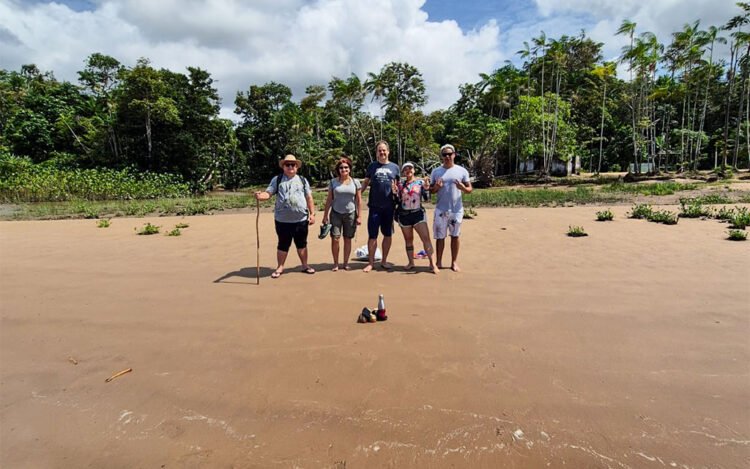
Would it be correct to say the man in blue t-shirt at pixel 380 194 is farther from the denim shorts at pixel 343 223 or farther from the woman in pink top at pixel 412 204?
the denim shorts at pixel 343 223

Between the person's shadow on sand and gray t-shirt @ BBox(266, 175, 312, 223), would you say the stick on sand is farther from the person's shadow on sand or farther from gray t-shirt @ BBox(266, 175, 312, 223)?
gray t-shirt @ BBox(266, 175, 312, 223)

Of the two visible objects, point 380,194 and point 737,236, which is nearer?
point 380,194

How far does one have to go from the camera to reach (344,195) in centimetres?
555

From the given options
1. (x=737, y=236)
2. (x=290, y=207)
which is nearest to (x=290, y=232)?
(x=290, y=207)

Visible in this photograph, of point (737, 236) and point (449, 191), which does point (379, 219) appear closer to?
point (449, 191)

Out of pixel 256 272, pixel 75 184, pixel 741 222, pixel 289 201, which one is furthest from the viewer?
pixel 75 184

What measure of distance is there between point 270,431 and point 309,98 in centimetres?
3806

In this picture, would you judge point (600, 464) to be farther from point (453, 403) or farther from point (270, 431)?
point (270, 431)

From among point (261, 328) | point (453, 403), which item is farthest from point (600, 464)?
point (261, 328)

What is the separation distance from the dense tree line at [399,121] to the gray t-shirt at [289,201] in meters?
26.1

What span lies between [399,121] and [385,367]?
1208 inches

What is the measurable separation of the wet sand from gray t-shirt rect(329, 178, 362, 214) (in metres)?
0.90

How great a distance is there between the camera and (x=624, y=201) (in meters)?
14.9

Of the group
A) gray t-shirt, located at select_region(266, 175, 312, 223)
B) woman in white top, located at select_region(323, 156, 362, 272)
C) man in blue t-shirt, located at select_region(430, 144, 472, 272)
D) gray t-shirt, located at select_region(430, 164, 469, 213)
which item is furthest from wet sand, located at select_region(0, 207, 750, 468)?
gray t-shirt, located at select_region(430, 164, 469, 213)
